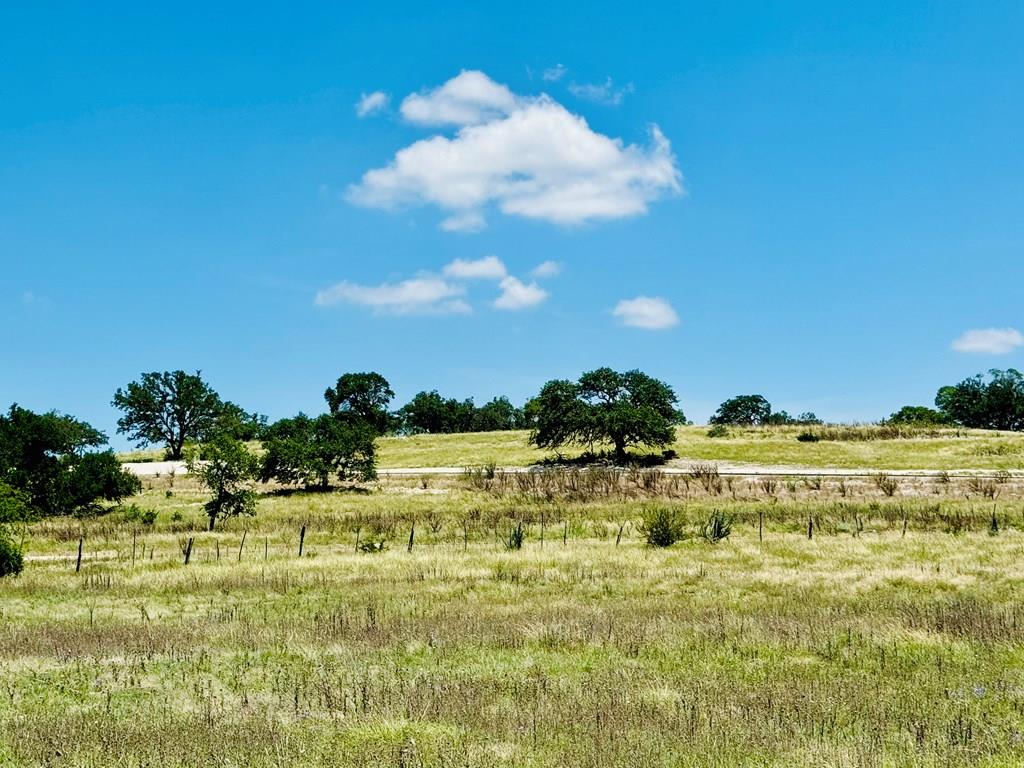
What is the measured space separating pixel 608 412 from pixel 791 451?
1872cm

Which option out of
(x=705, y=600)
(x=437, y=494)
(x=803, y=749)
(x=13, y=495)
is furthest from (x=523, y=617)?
(x=437, y=494)

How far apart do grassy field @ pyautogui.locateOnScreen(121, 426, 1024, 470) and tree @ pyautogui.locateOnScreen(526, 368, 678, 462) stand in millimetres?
3522

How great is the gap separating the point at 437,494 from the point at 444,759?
172 feet

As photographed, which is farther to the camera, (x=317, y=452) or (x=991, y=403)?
(x=991, y=403)

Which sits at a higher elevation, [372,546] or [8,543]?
[8,543]

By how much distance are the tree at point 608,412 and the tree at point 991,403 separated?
303 feet

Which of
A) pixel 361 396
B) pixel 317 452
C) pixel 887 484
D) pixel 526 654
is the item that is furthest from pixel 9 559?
pixel 361 396

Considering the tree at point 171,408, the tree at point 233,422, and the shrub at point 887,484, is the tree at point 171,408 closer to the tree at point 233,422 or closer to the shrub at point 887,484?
the tree at point 233,422

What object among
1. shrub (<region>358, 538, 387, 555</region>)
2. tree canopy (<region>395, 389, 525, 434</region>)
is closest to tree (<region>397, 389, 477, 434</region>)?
tree canopy (<region>395, 389, 525, 434</region>)

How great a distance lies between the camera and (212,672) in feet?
49.8

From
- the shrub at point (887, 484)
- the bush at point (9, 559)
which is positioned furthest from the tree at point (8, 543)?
the shrub at point (887, 484)

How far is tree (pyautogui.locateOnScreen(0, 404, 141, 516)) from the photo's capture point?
55312 mm

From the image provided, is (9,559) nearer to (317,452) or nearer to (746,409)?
(317,452)

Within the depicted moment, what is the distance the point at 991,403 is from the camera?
490ft
